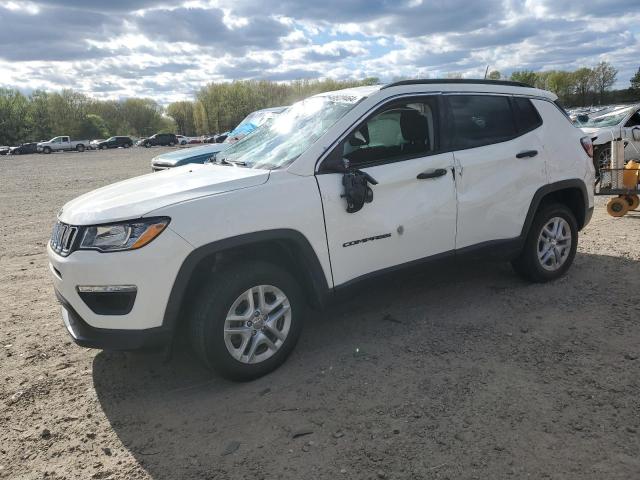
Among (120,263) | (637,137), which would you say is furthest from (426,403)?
(637,137)

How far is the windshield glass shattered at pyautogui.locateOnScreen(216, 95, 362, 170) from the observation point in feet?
12.7

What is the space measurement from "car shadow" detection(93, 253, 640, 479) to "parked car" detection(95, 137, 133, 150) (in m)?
66.9

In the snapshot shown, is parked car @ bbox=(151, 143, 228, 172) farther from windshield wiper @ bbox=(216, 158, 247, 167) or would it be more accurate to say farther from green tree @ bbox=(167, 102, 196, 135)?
green tree @ bbox=(167, 102, 196, 135)

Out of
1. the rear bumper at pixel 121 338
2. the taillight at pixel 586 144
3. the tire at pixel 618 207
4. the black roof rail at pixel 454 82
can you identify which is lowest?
the tire at pixel 618 207

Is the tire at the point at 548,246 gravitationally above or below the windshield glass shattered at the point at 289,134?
below

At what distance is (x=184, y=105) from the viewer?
372 ft

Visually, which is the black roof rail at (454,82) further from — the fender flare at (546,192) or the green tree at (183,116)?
the green tree at (183,116)

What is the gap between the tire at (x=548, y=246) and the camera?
16.4 feet

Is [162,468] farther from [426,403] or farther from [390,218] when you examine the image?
[390,218]

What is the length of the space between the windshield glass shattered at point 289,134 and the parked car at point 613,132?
9761 millimetres

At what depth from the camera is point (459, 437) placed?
291cm

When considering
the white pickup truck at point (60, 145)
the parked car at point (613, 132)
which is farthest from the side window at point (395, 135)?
the white pickup truck at point (60, 145)

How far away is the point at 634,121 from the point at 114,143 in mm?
63303

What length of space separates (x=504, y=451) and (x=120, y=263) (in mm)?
2357
